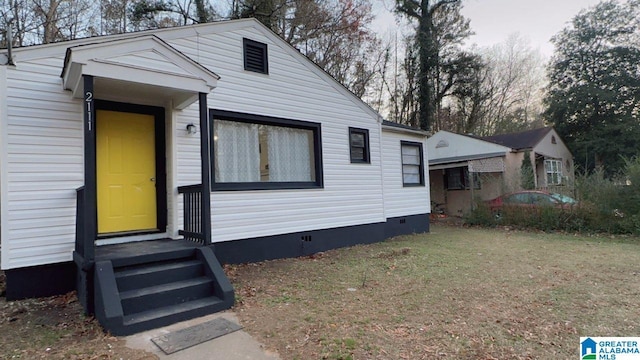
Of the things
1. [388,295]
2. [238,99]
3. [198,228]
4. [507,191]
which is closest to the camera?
[388,295]

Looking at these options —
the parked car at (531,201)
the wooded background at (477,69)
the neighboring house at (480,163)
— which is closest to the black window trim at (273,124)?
the parked car at (531,201)

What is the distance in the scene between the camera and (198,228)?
4480 mm

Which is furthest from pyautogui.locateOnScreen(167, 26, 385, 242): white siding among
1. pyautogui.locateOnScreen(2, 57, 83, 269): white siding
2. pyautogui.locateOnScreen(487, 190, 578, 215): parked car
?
pyautogui.locateOnScreen(487, 190, 578, 215): parked car

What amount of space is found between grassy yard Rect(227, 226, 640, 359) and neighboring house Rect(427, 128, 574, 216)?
684cm

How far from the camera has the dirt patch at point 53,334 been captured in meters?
2.69

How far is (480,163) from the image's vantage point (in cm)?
1317

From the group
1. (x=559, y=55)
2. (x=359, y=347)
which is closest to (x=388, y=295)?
(x=359, y=347)

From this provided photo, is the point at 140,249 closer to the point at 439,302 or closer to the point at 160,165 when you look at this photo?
the point at 160,165

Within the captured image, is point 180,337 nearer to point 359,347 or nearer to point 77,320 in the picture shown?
point 77,320

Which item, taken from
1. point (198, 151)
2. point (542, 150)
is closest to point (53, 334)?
point (198, 151)

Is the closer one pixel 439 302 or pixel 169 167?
pixel 439 302

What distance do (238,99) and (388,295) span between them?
158 inches

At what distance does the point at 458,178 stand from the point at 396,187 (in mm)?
7524

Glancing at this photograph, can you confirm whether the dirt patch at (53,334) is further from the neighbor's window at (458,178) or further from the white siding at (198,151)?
the neighbor's window at (458,178)
